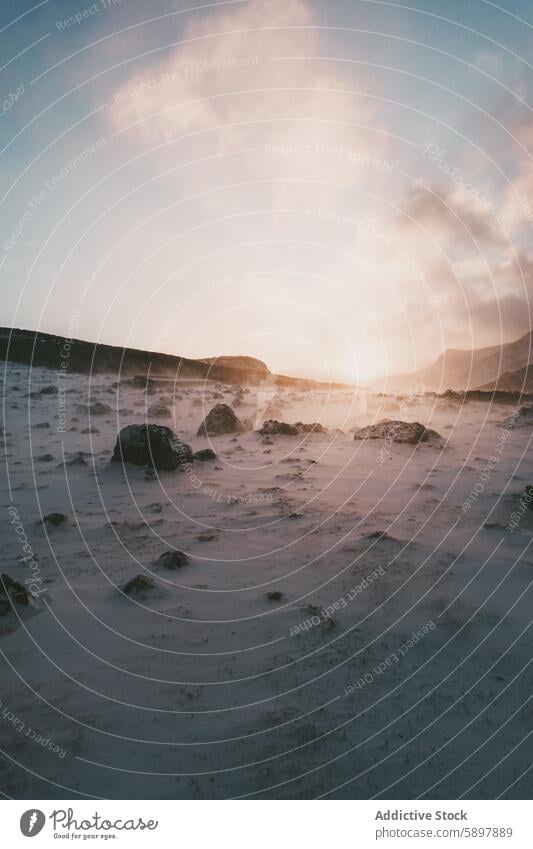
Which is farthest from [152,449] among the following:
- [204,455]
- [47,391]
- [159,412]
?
[47,391]

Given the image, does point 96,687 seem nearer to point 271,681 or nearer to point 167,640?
point 167,640

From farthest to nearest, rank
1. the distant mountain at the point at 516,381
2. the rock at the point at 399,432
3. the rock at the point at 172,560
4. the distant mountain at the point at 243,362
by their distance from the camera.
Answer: the distant mountain at the point at 243,362 < the distant mountain at the point at 516,381 < the rock at the point at 399,432 < the rock at the point at 172,560

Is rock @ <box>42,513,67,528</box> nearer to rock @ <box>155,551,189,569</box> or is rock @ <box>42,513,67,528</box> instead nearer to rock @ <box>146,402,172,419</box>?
rock @ <box>155,551,189,569</box>

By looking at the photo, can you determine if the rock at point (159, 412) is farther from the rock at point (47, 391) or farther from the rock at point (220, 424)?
the rock at point (47, 391)

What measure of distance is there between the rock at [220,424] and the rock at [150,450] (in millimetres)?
6579

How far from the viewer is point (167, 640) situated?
7.74 meters

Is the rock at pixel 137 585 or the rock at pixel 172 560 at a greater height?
the rock at pixel 172 560

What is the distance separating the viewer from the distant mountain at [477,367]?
256 ft

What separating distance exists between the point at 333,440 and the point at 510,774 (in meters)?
18.3
